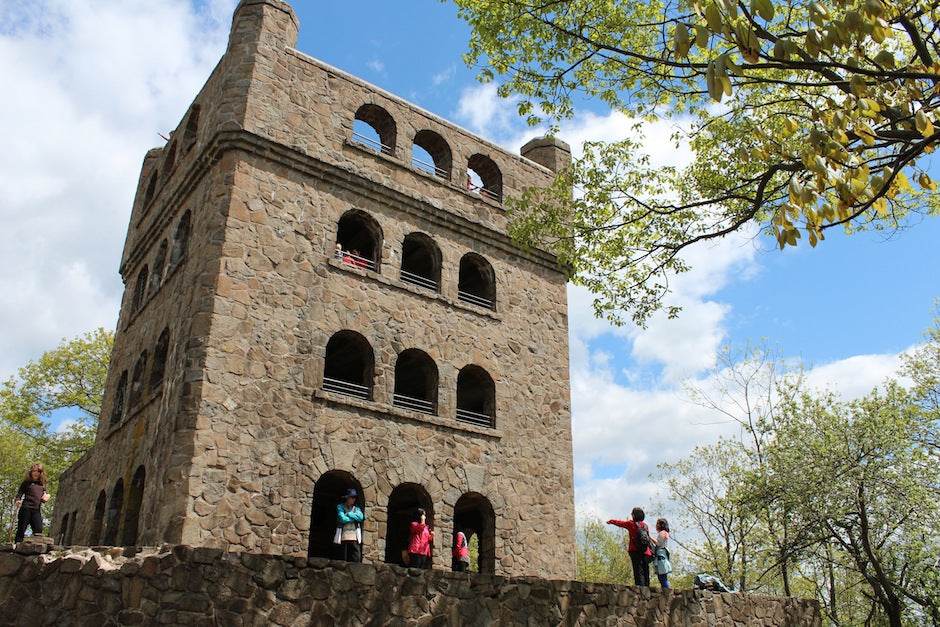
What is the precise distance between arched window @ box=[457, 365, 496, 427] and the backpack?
191 inches

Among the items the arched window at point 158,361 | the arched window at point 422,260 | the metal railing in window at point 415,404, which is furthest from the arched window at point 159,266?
the metal railing in window at point 415,404

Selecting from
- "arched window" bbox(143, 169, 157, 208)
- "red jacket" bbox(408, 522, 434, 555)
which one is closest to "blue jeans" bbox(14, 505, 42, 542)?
"red jacket" bbox(408, 522, 434, 555)

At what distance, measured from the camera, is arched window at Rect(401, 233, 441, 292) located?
56.5ft

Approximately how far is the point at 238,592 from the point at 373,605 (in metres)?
1.58

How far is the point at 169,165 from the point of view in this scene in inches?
768

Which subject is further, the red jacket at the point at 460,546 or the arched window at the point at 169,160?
the arched window at the point at 169,160

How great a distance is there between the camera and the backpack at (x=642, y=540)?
12.6 meters

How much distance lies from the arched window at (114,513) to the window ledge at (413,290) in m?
6.16

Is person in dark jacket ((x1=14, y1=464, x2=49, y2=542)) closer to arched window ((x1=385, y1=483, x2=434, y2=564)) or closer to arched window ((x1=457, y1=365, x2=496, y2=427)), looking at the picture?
arched window ((x1=385, y1=483, x2=434, y2=564))

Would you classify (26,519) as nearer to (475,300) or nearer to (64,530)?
(64,530)

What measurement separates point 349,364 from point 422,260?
10.3 feet

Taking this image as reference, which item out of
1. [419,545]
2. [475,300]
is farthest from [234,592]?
[475,300]

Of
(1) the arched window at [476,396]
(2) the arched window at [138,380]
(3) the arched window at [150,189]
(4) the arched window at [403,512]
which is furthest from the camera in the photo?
(3) the arched window at [150,189]

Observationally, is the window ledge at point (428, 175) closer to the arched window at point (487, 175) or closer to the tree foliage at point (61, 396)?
the arched window at point (487, 175)
